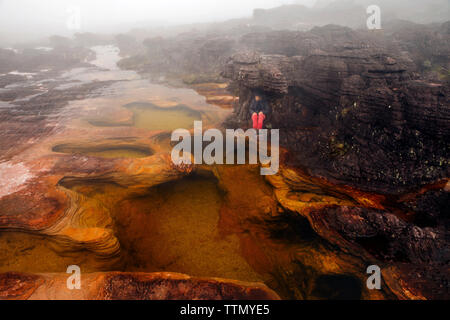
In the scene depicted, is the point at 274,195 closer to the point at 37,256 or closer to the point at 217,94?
the point at 37,256

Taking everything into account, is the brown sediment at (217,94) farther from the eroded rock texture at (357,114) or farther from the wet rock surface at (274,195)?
the wet rock surface at (274,195)

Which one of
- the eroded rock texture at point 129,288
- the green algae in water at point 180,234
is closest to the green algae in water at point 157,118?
the green algae in water at point 180,234

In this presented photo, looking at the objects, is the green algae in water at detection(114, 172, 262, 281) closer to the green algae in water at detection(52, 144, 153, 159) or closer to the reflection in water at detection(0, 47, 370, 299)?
the reflection in water at detection(0, 47, 370, 299)

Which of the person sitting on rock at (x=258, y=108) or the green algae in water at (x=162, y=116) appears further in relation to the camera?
the green algae in water at (x=162, y=116)

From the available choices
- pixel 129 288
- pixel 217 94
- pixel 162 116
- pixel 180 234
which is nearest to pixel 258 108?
pixel 162 116

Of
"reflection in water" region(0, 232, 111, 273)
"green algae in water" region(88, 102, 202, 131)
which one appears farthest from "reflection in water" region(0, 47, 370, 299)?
"green algae in water" region(88, 102, 202, 131)

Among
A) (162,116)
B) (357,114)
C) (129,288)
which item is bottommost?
(129,288)

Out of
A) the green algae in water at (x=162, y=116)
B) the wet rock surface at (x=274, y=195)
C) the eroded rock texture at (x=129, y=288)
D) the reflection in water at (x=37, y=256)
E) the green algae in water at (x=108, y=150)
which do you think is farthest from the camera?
the green algae in water at (x=162, y=116)
